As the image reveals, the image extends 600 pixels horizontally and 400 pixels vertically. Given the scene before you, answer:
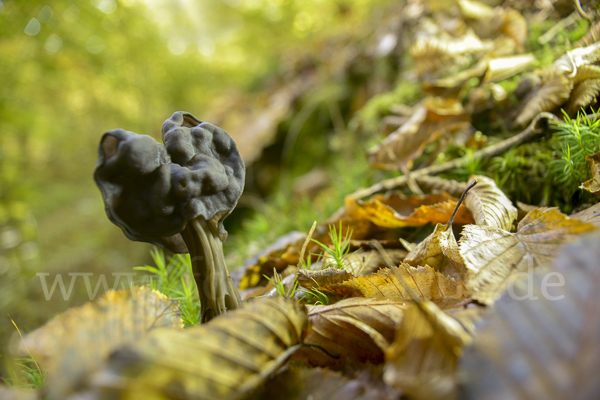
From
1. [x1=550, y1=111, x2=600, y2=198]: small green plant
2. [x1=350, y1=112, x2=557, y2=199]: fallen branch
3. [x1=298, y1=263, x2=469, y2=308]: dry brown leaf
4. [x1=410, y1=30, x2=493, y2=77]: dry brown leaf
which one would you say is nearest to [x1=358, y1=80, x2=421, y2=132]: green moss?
[x1=410, y1=30, x2=493, y2=77]: dry brown leaf

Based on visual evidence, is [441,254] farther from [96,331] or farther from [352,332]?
[96,331]

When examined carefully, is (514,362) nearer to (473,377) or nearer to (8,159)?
(473,377)

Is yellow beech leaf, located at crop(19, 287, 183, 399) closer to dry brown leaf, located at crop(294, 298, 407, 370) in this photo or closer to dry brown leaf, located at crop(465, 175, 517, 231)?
dry brown leaf, located at crop(294, 298, 407, 370)

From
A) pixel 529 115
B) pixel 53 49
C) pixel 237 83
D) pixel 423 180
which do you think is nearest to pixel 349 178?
pixel 423 180

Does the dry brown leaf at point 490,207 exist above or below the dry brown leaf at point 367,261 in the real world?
above

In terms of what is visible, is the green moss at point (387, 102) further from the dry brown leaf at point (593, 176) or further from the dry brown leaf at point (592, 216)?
the dry brown leaf at point (592, 216)

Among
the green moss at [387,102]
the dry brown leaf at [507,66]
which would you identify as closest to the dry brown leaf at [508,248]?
the dry brown leaf at [507,66]

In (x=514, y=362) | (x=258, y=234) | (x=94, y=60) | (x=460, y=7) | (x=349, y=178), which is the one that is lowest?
(x=258, y=234)
